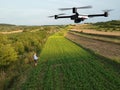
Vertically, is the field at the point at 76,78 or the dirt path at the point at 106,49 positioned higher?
the field at the point at 76,78

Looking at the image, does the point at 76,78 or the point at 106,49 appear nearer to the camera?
the point at 76,78

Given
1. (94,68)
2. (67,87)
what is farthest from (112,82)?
(94,68)

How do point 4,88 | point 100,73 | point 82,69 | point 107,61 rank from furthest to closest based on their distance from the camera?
1. point 107,61
2. point 82,69
3. point 100,73
4. point 4,88

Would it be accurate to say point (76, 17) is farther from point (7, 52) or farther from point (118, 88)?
point (7, 52)

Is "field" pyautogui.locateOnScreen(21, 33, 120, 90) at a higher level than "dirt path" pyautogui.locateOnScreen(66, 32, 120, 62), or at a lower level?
higher

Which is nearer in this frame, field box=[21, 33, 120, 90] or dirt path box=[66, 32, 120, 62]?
field box=[21, 33, 120, 90]

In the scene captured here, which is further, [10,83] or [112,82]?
[10,83]

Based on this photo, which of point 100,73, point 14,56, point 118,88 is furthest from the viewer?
point 14,56

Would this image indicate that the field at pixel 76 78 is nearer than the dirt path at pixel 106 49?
Yes

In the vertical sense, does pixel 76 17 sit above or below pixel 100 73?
above

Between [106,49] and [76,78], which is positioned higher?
[76,78]
